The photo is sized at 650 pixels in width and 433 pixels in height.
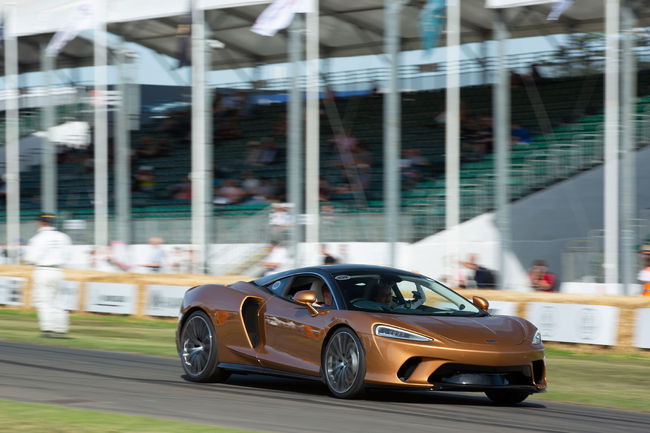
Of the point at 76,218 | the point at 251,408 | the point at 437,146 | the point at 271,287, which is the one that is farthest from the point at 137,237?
the point at 251,408

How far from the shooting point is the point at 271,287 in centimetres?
991

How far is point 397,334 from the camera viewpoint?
27.9ft

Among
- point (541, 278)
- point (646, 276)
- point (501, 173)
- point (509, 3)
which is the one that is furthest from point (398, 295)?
point (509, 3)

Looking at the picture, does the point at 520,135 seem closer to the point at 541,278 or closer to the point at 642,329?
the point at 541,278

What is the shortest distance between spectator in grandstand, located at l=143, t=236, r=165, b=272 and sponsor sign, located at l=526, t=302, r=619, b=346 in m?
11.9

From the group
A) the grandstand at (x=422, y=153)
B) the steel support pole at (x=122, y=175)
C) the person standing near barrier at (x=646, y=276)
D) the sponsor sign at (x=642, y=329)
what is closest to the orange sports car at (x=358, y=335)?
the sponsor sign at (x=642, y=329)

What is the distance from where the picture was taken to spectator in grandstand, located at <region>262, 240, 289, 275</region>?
22.8m

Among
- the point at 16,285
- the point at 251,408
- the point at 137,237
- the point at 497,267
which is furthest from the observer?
the point at 137,237

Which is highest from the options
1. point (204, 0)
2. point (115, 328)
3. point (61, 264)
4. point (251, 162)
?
point (204, 0)

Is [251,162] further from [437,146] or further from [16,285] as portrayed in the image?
[16,285]

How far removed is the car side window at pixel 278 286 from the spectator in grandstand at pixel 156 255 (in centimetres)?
1595

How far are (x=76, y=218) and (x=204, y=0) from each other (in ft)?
27.3

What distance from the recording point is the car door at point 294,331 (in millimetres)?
9008

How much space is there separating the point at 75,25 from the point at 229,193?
587 cm
